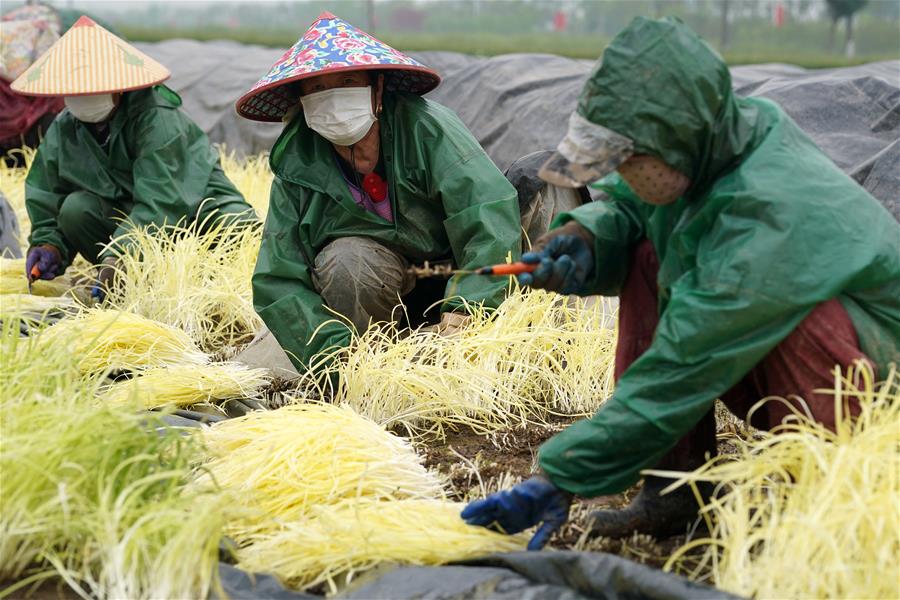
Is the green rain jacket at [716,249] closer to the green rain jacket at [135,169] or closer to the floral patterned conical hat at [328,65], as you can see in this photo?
the floral patterned conical hat at [328,65]

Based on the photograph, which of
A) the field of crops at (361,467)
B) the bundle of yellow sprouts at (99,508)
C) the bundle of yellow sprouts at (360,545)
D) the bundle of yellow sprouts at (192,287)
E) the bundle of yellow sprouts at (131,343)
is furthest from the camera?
the bundle of yellow sprouts at (192,287)

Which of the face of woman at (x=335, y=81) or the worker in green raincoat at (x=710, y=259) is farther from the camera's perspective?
the face of woman at (x=335, y=81)

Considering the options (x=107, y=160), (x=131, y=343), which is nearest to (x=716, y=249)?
(x=131, y=343)

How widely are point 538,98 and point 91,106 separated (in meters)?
2.70

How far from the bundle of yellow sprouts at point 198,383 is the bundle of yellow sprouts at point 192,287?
2.36 feet

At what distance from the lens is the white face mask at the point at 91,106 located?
4.65 metres

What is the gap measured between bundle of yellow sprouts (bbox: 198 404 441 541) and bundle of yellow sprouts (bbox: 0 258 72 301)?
2.52 meters

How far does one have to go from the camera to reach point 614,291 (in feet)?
8.07

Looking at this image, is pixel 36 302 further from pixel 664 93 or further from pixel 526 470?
pixel 664 93

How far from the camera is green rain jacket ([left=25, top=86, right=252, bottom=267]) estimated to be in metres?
4.73

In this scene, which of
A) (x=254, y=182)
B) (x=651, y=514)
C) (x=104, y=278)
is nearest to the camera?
(x=651, y=514)

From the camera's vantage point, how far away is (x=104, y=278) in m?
4.65

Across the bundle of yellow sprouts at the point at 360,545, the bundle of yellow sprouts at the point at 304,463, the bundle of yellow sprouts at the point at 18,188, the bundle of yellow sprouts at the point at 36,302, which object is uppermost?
the bundle of yellow sprouts at the point at 360,545

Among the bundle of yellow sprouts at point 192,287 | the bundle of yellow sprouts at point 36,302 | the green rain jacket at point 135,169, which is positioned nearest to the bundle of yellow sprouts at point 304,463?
the bundle of yellow sprouts at point 192,287
